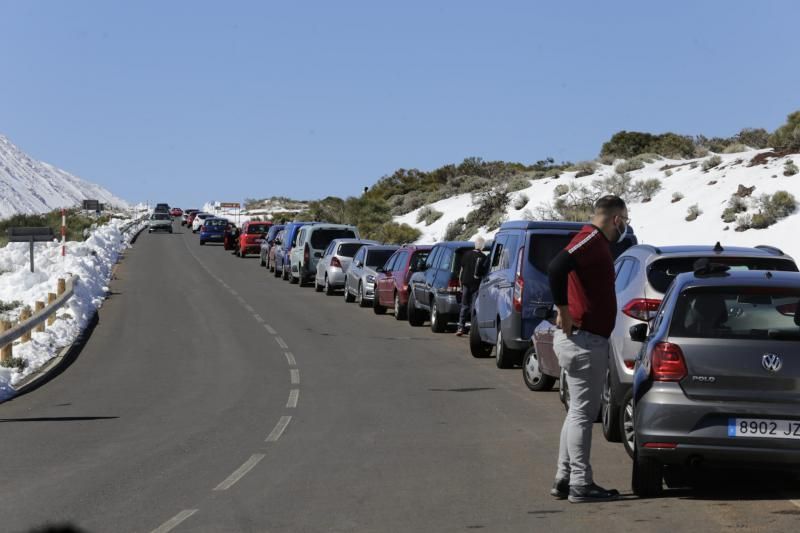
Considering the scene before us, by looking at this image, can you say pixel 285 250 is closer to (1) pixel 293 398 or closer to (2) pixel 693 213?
(2) pixel 693 213

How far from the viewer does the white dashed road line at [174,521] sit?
796 centimetres

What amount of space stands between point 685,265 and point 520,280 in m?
4.92

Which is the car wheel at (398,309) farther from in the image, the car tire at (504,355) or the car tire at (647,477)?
the car tire at (647,477)

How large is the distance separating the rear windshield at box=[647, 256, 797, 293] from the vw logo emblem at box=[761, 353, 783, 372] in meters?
3.10

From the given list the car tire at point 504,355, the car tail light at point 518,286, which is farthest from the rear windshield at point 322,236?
the car tail light at point 518,286

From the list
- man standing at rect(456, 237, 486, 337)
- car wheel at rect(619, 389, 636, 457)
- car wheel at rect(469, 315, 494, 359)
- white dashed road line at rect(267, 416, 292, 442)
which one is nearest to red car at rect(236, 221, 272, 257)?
man standing at rect(456, 237, 486, 337)

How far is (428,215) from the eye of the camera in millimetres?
68250

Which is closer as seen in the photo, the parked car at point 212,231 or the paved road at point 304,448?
the paved road at point 304,448

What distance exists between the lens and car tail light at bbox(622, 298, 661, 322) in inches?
448

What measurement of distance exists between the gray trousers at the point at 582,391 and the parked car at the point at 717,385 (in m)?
0.32

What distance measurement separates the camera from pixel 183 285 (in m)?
36.9

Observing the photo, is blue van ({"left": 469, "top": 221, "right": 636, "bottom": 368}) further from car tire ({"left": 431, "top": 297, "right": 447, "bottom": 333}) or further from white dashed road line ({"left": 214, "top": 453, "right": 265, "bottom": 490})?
white dashed road line ({"left": 214, "top": 453, "right": 265, "bottom": 490})

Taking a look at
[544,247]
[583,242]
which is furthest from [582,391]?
[544,247]

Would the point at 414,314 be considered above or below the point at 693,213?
below
